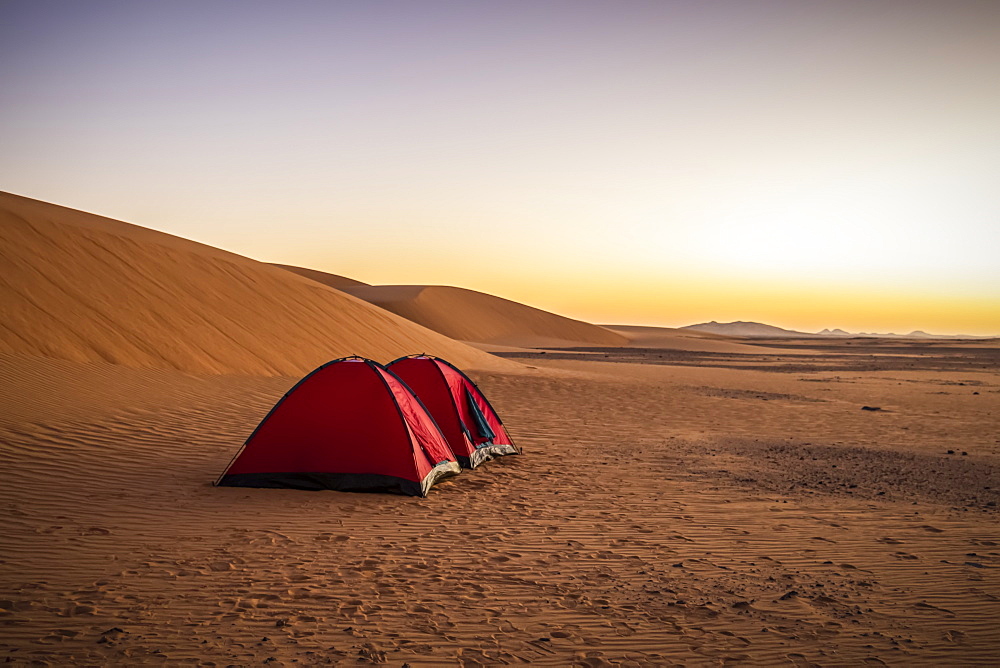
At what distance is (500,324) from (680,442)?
269 feet

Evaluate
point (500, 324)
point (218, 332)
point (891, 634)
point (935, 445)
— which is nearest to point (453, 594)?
point (891, 634)

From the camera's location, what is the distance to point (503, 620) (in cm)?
485

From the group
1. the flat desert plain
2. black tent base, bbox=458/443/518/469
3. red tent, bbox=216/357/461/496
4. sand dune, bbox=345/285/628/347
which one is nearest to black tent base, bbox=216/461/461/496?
red tent, bbox=216/357/461/496

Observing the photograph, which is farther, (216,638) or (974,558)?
(974,558)

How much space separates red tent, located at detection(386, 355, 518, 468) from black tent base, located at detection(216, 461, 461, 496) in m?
1.76

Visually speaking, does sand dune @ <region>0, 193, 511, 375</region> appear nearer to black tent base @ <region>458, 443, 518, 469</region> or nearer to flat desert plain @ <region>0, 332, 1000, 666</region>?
flat desert plain @ <region>0, 332, 1000, 666</region>

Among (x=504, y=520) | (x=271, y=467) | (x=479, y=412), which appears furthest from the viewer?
(x=479, y=412)

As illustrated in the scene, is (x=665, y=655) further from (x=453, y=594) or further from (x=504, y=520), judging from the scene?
(x=504, y=520)

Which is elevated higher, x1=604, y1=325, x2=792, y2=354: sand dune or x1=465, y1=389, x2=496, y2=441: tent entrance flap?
x1=604, y1=325, x2=792, y2=354: sand dune

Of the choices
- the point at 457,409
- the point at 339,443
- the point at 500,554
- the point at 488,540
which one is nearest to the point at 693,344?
the point at 457,409

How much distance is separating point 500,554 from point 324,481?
3078 mm

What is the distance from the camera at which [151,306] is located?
60.1 feet

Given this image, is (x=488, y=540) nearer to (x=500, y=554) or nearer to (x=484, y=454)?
(x=500, y=554)

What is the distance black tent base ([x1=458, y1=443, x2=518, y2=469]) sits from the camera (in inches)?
393
